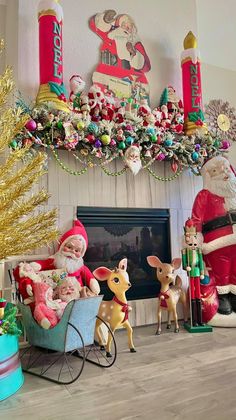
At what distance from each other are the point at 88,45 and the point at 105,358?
8.47 feet

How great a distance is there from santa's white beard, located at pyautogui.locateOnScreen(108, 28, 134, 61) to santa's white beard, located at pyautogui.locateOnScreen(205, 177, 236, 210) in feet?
4.79

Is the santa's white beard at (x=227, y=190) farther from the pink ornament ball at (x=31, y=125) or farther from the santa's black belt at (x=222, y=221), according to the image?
the pink ornament ball at (x=31, y=125)

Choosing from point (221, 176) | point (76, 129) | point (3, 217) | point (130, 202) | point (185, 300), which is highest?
point (76, 129)

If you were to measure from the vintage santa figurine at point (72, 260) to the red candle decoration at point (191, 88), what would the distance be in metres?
1.52

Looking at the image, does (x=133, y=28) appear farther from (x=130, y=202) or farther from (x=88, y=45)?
(x=130, y=202)

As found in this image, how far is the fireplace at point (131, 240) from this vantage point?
2.93m

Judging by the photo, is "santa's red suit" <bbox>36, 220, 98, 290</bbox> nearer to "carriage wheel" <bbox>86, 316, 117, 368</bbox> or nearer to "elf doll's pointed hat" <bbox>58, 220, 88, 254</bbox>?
"elf doll's pointed hat" <bbox>58, 220, 88, 254</bbox>

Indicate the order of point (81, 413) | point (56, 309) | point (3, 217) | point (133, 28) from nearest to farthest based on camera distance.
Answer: point (81, 413) < point (3, 217) < point (56, 309) < point (133, 28)

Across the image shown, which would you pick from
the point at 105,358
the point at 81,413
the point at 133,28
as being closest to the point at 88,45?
the point at 133,28

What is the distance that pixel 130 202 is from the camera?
3.08 m

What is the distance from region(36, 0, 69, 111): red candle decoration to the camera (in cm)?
257

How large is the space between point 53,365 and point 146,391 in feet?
2.22

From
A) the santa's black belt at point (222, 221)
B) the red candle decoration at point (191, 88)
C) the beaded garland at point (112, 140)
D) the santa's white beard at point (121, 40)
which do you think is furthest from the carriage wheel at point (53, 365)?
the santa's white beard at point (121, 40)

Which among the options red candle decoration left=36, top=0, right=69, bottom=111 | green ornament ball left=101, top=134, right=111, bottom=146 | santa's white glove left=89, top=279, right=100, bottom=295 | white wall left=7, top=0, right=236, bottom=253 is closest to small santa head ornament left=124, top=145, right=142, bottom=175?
green ornament ball left=101, top=134, right=111, bottom=146
